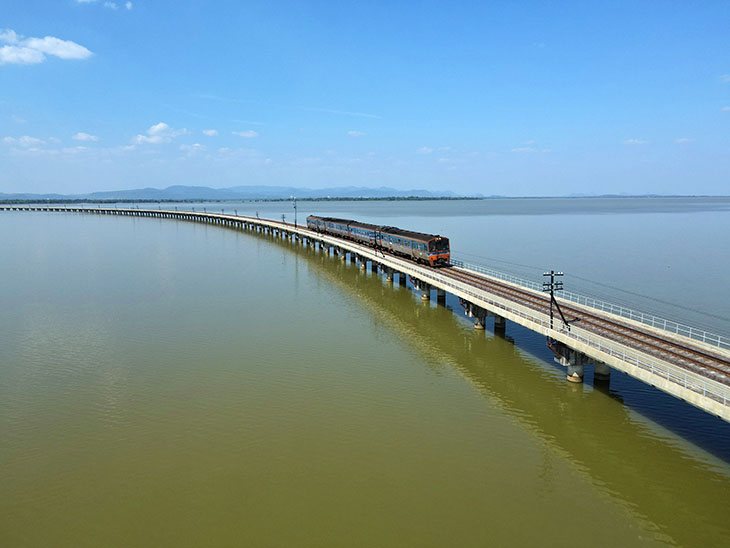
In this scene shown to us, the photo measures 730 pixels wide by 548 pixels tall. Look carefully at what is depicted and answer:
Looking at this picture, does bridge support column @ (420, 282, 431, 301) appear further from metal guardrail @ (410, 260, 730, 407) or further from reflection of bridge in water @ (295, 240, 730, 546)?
metal guardrail @ (410, 260, 730, 407)

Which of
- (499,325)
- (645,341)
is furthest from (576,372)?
(499,325)

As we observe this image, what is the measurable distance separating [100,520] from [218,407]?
884 centimetres

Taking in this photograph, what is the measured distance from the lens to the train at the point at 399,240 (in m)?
55.1

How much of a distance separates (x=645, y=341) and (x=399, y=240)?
3905cm

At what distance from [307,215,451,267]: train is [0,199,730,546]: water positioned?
13905mm

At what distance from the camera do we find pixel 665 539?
16203 mm

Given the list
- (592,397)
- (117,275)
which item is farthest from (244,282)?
(592,397)

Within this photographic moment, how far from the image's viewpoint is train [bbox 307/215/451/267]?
5509cm

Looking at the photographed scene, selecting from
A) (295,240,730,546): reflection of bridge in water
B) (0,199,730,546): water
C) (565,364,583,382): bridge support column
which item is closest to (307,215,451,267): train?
(0,199,730,546): water

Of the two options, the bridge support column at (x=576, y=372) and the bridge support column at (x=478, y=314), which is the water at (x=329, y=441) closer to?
the bridge support column at (x=576, y=372)

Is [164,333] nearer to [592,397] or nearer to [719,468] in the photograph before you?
[592,397]

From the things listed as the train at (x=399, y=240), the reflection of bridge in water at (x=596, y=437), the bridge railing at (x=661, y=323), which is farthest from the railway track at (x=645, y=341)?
the train at (x=399, y=240)

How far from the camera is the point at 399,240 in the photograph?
63.6 metres

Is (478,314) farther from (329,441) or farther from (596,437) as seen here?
(329,441)
